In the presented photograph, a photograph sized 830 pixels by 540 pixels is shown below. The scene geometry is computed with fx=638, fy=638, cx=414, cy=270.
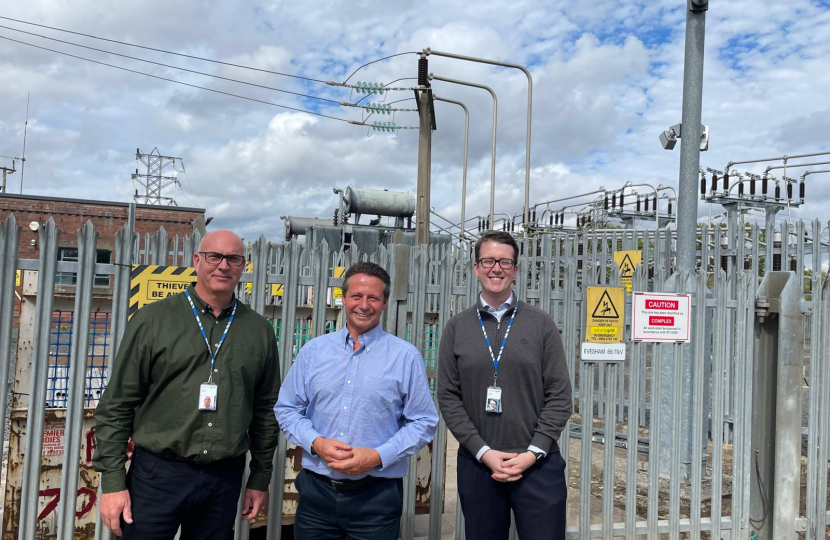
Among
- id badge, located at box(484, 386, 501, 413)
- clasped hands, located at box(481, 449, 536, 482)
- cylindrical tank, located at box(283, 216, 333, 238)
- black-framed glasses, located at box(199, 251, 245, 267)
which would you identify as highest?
cylindrical tank, located at box(283, 216, 333, 238)

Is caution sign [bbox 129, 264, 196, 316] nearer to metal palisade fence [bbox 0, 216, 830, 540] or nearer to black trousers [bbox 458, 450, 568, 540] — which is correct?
metal palisade fence [bbox 0, 216, 830, 540]

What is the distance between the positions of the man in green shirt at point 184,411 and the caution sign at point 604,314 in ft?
7.76

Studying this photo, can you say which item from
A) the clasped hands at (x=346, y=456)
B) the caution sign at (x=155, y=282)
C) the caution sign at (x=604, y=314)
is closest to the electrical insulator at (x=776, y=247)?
the caution sign at (x=604, y=314)

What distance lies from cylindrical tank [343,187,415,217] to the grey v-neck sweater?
56.6 ft

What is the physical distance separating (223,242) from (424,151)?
1152 cm

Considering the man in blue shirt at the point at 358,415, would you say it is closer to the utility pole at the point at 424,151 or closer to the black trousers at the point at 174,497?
the black trousers at the point at 174,497

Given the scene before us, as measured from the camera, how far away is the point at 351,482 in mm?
2869

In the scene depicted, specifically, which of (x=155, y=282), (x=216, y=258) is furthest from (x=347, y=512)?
(x=155, y=282)

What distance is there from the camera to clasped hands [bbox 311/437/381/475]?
277 centimetres

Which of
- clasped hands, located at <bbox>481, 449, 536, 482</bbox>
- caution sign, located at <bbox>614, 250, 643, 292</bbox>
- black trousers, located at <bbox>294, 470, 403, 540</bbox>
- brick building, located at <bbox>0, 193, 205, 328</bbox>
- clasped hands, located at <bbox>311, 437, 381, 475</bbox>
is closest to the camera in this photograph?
clasped hands, located at <bbox>311, 437, 381, 475</bbox>

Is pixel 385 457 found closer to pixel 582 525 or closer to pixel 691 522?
pixel 582 525

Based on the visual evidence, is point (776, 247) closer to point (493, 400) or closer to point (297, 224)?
point (493, 400)

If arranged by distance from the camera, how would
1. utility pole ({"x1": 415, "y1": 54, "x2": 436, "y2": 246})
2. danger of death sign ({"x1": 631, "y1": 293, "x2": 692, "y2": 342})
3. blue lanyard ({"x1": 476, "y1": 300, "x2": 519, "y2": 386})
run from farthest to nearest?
utility pole ({"x1": 415, "y1": 54, "x2": 436, "y2": 246}) < danger of death sign ({"x1": 631, "y1": 293, "x2": 692, "y2": 342}) < blue lanyard ({"x1": 476, "y1": 300, "x2": 519, "y2": 386})

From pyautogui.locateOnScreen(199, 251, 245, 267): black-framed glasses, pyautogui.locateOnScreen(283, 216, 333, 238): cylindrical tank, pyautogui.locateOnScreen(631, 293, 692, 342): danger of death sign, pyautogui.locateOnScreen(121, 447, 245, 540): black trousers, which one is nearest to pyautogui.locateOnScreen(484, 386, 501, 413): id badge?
pyautogui.locateOnScreen(121, 447, 245, 540): black trousers
